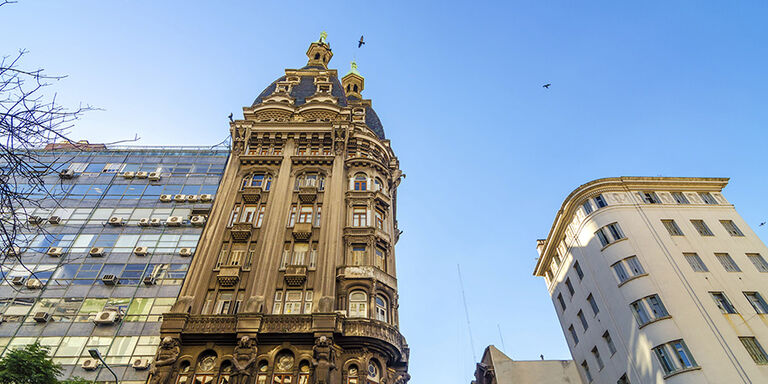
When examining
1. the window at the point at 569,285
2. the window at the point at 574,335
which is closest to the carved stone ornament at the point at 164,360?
the window at the point at 574,335

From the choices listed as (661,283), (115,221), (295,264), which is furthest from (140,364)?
(661,283)

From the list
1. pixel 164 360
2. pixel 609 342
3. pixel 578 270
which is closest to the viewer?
pixel 164 360

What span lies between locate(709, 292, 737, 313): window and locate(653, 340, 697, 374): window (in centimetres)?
472

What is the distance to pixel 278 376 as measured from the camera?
2670 cm

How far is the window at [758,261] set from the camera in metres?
33.5

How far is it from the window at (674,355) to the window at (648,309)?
75.5 inches

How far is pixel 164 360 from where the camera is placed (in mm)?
26828

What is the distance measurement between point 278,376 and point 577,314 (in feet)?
91.7

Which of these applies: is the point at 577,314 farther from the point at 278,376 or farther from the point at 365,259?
the point at 278,376

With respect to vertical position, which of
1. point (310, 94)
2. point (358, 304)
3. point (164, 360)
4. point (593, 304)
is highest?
point (310, 94)

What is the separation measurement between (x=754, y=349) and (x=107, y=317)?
43.0 metres

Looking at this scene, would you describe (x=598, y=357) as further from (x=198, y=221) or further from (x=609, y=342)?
(x=198, y=221)

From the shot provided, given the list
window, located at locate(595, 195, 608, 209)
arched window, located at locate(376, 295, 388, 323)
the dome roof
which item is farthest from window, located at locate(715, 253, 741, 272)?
the dome roof

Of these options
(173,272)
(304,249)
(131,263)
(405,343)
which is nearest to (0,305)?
(131,263)
